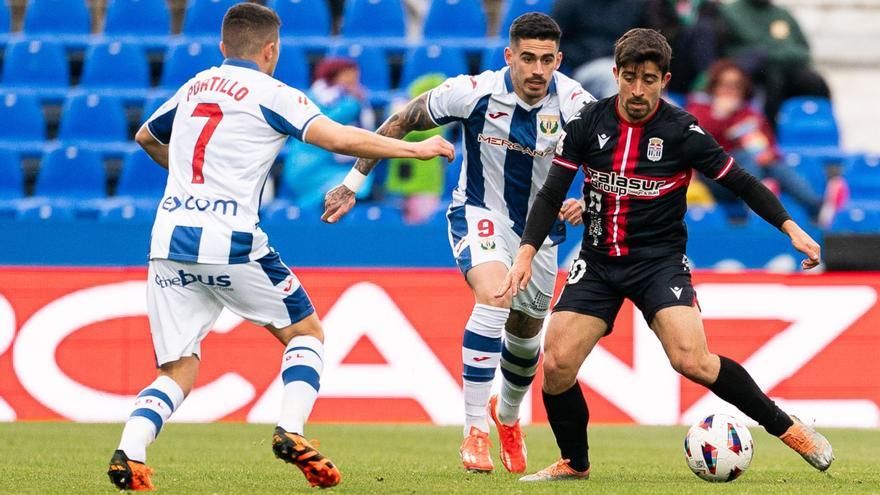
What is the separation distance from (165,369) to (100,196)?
22.4 feet

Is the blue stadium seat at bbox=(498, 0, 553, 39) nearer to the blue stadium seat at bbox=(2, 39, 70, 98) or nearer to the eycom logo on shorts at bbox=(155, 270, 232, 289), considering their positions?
the blue stadium seat at bbox=(2, 39, 70, 98)

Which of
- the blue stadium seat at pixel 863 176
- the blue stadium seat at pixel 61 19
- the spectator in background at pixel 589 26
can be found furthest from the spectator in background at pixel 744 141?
the blue stadium seat at pixel 61 19

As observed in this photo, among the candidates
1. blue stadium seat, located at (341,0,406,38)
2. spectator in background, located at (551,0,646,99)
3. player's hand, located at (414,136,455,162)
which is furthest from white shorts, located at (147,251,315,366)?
blue stadium seat, located at (341,0,406,38)

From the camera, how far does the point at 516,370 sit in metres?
7.64

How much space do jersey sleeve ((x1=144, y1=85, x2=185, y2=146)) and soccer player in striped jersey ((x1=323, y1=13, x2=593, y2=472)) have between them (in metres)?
1.03

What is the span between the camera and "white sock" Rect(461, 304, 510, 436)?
23.5ft

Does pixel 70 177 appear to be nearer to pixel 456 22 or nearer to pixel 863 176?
pixel 456 22

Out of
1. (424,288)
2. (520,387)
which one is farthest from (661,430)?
(520,387)

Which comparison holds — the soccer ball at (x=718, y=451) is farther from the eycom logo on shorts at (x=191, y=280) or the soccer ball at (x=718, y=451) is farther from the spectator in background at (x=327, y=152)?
the spectator in background at (x=327, y=152)

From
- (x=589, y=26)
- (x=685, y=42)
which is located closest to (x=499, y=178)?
(x=589, y=26)

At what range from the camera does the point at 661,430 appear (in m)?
10.0

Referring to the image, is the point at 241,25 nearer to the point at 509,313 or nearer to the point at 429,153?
the point at 429,153

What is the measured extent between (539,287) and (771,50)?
7.40m

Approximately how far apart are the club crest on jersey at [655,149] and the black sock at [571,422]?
1.08 meters
